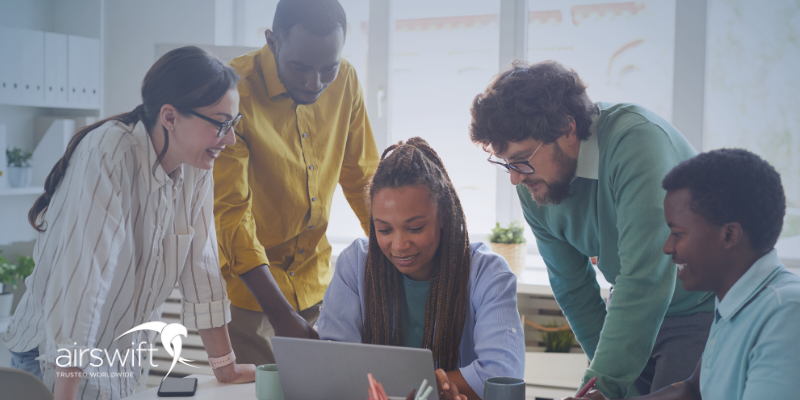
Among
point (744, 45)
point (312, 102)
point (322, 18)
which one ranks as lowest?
point (312, 102)

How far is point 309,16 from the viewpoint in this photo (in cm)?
166

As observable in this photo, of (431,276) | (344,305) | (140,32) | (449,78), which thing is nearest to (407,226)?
(431,276)

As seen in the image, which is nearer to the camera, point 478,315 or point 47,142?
point 478,315

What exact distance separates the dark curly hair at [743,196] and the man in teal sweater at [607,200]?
109 millimetres

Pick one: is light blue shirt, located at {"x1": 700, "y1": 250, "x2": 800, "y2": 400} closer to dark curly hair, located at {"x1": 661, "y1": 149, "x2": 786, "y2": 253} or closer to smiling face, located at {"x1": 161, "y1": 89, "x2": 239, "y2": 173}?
dark curly hair, located at {"x1": 661, "y1": 149, "x2": 786, "y2": 253}

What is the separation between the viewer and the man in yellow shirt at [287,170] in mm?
1679

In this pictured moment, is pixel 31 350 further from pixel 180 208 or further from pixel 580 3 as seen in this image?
pixel 580 3

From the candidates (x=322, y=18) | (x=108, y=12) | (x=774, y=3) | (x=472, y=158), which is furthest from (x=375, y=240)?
(x=108, y=12)

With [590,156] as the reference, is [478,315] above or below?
below

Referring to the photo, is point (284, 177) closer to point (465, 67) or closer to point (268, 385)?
point (268, 385)

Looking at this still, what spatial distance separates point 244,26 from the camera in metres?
3.64

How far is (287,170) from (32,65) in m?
1.62

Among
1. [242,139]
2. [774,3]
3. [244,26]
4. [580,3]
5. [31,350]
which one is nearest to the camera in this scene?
[31,350]

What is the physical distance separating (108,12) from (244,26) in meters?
0.75
